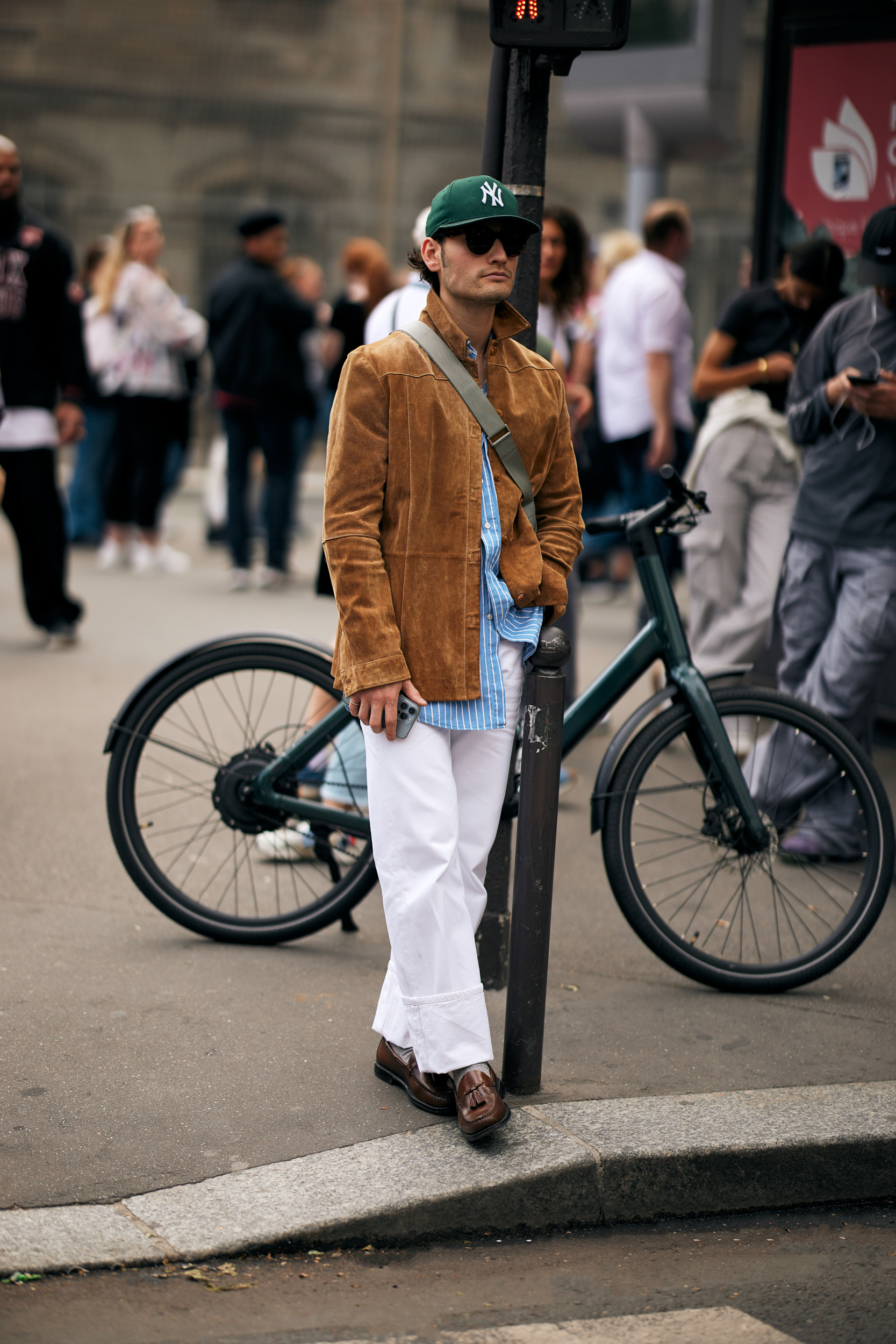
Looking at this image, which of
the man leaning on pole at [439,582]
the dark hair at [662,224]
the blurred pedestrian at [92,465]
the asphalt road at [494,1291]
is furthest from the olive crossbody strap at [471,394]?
the blurred pedestrian at [92,465]

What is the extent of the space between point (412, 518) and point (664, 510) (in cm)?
114

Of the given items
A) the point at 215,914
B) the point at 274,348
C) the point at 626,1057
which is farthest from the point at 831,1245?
the point at 274,348

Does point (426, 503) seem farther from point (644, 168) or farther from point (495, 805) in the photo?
point (644, 168)

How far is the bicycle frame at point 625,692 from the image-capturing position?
13.8ft

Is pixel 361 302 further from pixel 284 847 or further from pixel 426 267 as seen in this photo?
pixel 426 267

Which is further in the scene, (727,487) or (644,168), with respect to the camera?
(644,168)

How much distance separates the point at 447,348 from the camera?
335 centimetres

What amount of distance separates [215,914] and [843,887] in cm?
178

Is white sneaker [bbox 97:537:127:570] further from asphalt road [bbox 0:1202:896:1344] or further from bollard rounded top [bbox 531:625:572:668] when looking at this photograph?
asphalt road [bbox 0:1202:896:1344]

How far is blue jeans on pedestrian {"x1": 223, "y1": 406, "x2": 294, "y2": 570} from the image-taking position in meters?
10.6

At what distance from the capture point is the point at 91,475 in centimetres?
1219

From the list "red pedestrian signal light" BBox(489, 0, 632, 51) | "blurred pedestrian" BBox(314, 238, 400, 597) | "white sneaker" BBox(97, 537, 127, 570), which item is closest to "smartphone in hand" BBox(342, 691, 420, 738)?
"red pedestrian signal light" BBox(489, 0, 632, 51)

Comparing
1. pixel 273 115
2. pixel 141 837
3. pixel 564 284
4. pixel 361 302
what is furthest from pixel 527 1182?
pixel 273 115

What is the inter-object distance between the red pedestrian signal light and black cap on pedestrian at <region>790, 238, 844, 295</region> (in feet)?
7.98
